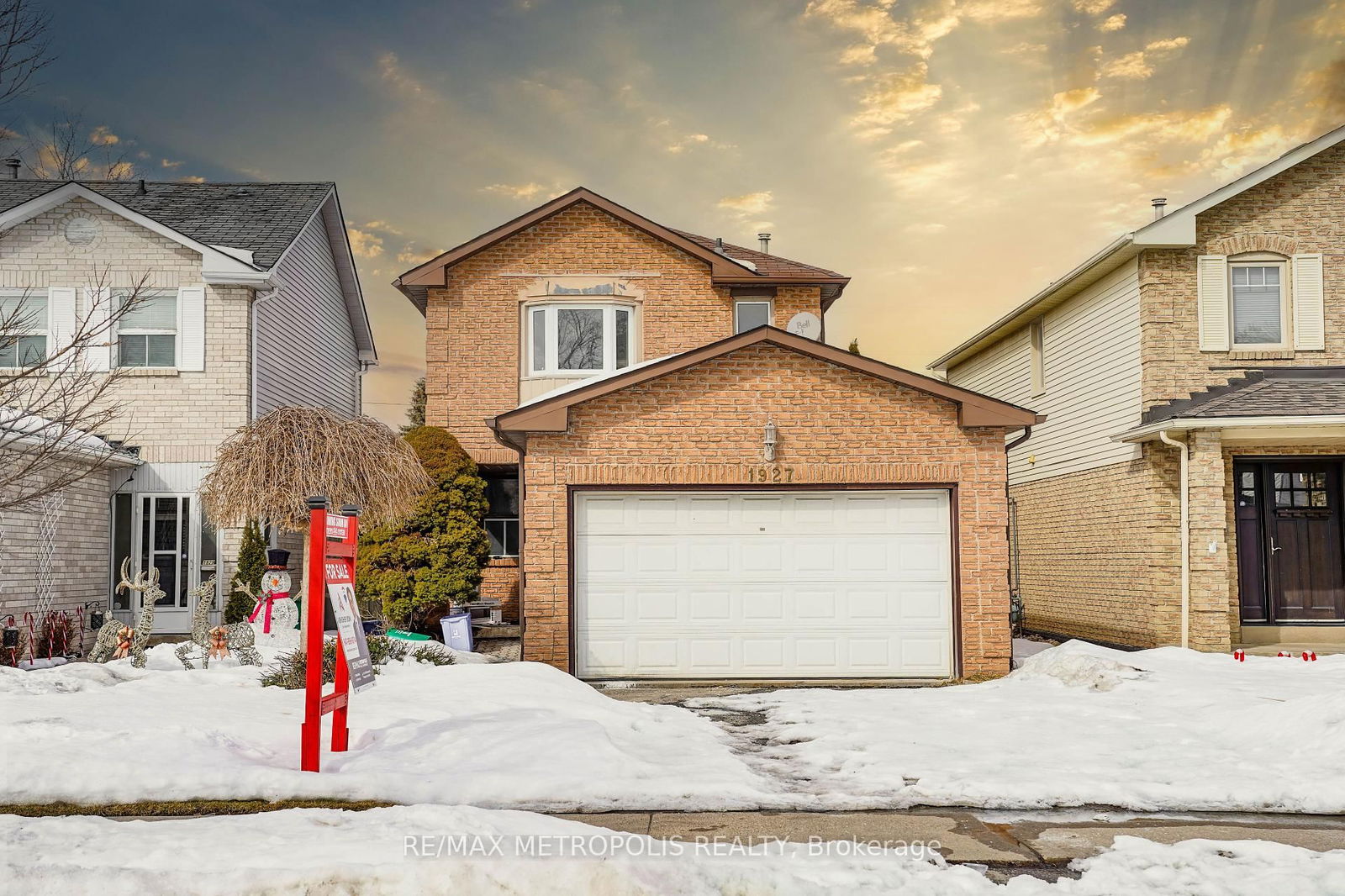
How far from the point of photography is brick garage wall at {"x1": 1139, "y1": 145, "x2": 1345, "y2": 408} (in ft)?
49.8

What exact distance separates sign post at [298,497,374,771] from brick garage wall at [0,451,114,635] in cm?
768

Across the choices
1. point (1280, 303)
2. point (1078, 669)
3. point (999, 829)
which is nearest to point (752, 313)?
point (1280, 303)

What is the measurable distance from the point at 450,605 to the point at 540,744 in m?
7.42

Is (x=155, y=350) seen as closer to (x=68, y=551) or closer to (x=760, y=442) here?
(x=68, y=551)

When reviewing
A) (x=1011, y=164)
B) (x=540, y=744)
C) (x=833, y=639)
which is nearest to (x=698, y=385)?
(x=833, y=639)

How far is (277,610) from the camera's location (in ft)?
41.5

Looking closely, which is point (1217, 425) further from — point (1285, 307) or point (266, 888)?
point (266, 888)

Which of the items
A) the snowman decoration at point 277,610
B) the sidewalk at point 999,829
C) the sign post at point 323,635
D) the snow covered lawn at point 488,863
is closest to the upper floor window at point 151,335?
the snowman decoration at point 277,610

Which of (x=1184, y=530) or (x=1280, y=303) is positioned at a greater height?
(x=1280, y=303)

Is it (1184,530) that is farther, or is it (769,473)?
(1184,530)

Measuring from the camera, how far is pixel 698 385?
41.4 ft

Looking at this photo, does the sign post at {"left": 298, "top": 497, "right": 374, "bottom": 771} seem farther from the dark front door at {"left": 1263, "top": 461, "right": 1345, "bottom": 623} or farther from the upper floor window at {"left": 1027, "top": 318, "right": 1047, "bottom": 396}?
the upper floor window at {"left": 1027, "top": 318, "right": 1047, "bottom": 396}

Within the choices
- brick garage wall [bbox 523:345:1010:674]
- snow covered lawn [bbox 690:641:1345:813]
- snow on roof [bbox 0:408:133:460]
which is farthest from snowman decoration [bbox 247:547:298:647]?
snow covered lawn [bbox 690:641:1345:813]

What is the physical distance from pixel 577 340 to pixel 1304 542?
1225 cm
